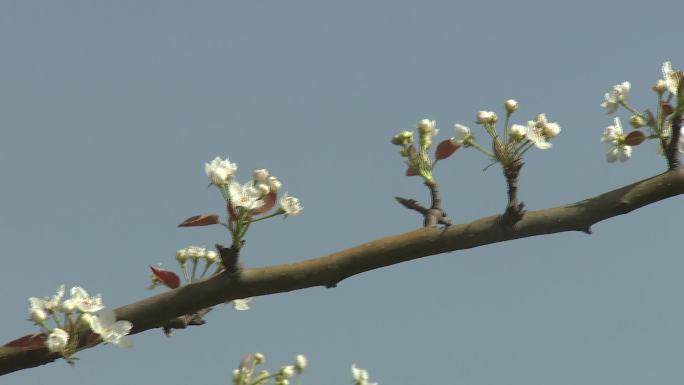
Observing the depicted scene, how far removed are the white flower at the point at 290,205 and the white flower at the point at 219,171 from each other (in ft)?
0.72

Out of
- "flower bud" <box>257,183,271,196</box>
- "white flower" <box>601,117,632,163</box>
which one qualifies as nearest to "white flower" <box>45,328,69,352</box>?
"flower bud" <box>257,183,271,196</box>

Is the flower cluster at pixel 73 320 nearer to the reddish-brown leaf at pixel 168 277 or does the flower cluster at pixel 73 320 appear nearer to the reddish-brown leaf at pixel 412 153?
the reddish-brown leaf at pixel 168 277

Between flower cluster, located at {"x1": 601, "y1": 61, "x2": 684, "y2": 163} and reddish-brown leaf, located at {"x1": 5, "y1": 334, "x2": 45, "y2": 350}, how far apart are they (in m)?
2.26

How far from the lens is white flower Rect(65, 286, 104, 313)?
312cm

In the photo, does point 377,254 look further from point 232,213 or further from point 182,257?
point 182,257

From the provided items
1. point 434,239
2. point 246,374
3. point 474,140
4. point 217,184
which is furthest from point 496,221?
point 246,374

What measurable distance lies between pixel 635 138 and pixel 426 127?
2.76ft

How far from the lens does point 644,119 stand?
3539mm

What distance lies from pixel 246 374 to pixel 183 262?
760 millimetres

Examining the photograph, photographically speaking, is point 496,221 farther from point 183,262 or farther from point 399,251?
point 183,262

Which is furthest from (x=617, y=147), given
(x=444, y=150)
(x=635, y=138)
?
(x=444, y=150)

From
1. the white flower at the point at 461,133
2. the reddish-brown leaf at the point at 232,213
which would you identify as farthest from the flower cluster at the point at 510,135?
the reddish-brown leaf at the point at 232,213

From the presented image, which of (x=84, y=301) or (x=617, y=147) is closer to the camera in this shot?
(x=84, y=301)

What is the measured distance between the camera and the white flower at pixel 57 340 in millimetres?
2979
